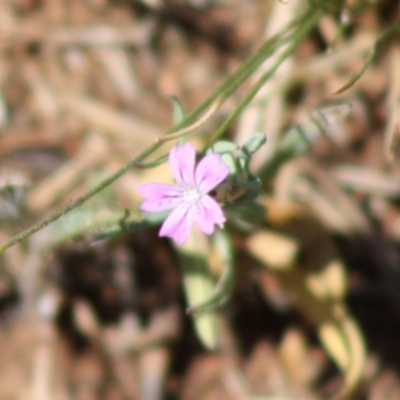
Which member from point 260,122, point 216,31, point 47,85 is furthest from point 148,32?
point 260,122

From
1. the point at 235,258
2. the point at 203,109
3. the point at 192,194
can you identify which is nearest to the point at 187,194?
the point at 192,194

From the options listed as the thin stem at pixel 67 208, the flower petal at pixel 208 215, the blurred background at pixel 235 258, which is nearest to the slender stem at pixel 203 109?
the thin stem at pixel 67 208

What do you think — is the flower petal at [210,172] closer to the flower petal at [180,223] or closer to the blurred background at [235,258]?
the flower petal at [180,223]

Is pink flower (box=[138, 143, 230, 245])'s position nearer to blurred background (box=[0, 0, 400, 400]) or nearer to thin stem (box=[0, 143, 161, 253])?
thin stem (box=[0, 143, 161, 253])

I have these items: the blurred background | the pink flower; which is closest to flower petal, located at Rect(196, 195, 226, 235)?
the pink flower

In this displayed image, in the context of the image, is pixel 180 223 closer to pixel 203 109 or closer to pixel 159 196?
pixel 159 196
